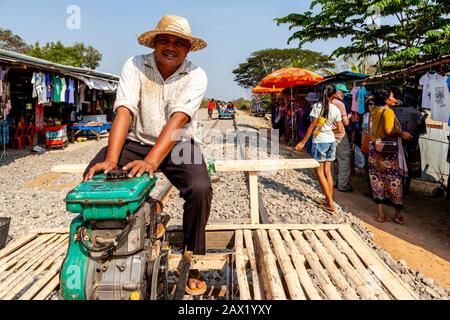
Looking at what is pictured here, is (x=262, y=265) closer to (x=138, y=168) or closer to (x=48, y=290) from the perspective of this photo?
(x=138, y=168)

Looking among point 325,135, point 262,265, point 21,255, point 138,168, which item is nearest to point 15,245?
point 21,255

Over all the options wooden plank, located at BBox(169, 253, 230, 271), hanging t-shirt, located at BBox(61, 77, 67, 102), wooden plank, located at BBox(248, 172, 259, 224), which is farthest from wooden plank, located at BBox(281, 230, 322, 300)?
hanging t-shirt, located at BBox(61, 77, 67, 102)

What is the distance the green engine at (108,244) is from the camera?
5.35ft

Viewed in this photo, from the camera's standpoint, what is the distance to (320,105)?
215 inches

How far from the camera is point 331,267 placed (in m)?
2.35

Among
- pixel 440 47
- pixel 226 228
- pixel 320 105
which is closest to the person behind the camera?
pixel 226 228

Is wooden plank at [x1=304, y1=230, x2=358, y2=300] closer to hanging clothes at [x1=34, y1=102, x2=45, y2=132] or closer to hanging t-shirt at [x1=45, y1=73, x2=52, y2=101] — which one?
hanging t-shirt at [x1=45, y1=73, x2=52, y2=101]

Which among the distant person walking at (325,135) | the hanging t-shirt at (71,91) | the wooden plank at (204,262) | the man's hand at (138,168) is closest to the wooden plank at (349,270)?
the wooden plank at (204,262)

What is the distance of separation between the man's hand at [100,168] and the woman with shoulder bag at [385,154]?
4019mm

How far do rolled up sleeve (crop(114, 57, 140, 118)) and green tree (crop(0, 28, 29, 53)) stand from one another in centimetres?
3937

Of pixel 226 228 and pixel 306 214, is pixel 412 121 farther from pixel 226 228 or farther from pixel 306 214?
pixel 226 228

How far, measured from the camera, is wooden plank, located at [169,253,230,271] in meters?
2.34
